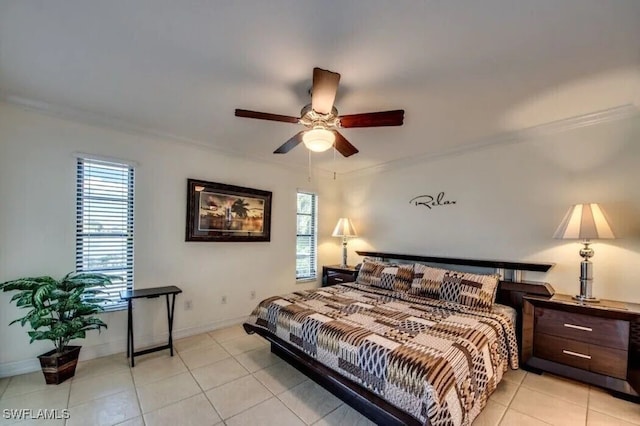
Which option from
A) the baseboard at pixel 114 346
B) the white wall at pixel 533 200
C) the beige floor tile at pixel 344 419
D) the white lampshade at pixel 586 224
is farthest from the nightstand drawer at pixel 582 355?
the baseboard at pixel 114 346

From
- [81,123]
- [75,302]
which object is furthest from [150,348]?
[81,123]

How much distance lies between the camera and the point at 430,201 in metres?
4.05

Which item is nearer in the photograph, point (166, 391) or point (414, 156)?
point (166, 391)

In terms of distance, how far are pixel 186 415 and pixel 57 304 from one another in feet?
5.13

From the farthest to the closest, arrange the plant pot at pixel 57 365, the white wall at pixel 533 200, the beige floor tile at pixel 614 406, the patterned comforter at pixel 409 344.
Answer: the white wall at pixel 533 200, the plant pot at pixel 57 365, the beige floor tile at pixel 614 406, the patterned comforter at pixel 409 344

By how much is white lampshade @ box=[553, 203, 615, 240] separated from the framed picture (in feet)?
12.0

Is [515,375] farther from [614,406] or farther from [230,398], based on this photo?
[230,398]

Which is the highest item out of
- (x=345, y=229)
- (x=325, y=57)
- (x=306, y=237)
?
(x=325, y=57)

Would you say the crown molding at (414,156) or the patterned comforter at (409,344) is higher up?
the crown molding at (414,156)

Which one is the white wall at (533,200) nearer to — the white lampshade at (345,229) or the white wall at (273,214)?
the white wall at (273,214)

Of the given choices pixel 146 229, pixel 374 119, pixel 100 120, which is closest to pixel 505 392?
pixel 374 119

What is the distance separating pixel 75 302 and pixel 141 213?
113 centimetres

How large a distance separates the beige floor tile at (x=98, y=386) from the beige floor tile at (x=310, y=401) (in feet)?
4.69

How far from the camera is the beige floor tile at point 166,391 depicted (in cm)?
216
